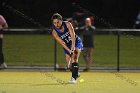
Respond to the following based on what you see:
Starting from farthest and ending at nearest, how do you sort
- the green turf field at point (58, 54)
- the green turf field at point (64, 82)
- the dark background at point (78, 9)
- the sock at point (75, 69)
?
the dark background at point (78, 9)
the green turf field at point (58, 54)
the sock at point (75, 69)
the green turf field at point (64, 82)

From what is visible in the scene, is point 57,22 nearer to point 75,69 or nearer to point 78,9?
point 75,69

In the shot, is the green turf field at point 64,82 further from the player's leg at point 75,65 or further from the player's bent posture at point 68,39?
the player's bent posture at point 68,39

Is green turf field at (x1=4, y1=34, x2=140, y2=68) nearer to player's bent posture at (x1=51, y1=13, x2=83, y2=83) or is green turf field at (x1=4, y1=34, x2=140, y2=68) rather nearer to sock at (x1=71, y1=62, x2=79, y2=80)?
player's bent posture at (x1=51, y1=13, x2=83, y2=83)

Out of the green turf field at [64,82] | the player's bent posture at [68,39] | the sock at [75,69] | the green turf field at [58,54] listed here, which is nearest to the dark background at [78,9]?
the green turf field at [58,54]

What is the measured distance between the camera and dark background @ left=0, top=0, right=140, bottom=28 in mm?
39031

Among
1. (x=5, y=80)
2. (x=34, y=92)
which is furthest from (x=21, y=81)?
(x=34, y=92)

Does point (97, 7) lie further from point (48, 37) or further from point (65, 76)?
point (65, 76)

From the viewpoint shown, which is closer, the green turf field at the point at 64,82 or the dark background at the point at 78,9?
the green turf field at the point at 64,82

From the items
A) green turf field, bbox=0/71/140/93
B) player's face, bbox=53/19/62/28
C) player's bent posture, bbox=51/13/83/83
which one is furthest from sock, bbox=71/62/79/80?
player's face, bbox=53/19/62/28

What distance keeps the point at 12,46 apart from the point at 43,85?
637 centimetres

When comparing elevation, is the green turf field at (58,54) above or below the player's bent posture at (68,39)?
below

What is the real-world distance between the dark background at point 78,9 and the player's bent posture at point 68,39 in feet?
78.8

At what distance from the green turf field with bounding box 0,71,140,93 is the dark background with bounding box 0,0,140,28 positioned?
2141 cm

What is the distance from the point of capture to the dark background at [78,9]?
39031 mm
